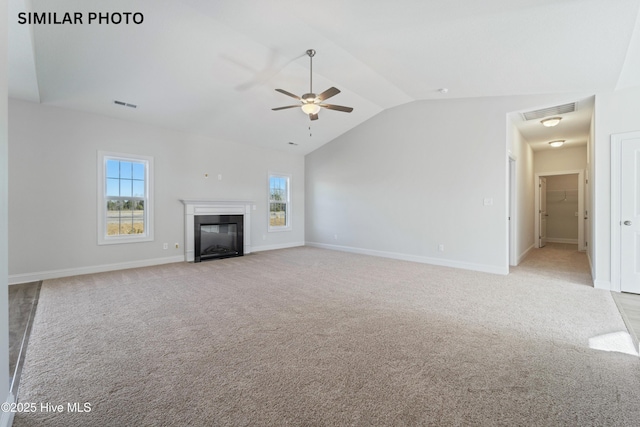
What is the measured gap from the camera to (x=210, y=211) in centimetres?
630

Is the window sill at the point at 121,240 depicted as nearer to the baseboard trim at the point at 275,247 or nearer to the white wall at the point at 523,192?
the baseboard trim at the point at 275,247

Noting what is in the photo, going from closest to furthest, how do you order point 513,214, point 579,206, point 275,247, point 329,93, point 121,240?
point 329,93 → point 121,240 → point 513,214 → point 579,206 → point 275,247

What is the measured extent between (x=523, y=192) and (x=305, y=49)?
5.73 m

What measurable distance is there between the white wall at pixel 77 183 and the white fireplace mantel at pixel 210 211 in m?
0.14

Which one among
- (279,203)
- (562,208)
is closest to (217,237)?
(279,203)

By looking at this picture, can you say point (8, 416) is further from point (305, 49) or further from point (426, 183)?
point (426, 183)

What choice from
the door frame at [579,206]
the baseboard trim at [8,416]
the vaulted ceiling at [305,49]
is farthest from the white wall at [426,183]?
the baseboard trim at [8,416]

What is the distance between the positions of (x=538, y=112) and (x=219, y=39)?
16.8 feet

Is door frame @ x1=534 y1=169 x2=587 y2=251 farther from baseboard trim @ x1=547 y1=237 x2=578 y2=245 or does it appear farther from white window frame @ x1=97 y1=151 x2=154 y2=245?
white window frame @ x1=97 y1=151 x2=154 y2=245

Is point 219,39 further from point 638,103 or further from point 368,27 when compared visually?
point 638,103

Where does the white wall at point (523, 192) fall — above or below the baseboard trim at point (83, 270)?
above

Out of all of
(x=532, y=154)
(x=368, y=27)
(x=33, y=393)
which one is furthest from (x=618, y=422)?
(x=532, y=154)

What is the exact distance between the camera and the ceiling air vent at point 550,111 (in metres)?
4.45

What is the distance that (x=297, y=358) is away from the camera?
2.12 m
